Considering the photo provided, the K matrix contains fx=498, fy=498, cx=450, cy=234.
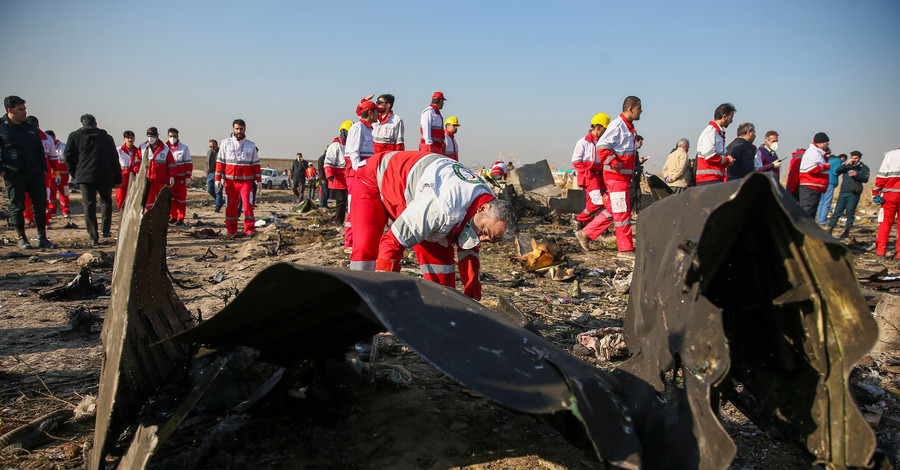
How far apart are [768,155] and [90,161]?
1159 cm

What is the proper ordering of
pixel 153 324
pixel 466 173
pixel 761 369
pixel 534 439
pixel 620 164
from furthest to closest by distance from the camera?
pixel 620 164
pixel 466 173
pixel 534 439
pixel 153 324
pixel 761 369

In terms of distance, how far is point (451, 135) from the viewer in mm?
10625

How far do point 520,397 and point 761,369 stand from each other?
2.94 feet

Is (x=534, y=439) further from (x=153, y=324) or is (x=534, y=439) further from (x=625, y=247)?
(x=625, y=247)

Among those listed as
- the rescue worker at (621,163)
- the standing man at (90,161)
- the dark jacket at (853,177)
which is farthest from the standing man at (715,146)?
the standing man at (90,161)

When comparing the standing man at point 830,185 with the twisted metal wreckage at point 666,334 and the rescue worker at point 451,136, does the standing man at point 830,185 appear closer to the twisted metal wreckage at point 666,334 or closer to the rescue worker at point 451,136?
the rescue worker at point 451,136

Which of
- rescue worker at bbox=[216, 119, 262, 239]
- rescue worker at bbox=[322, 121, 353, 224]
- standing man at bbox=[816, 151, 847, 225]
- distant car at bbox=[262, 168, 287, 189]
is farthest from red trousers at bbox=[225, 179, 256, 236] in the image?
distant car at bbox=[262, 168, 287, 189]

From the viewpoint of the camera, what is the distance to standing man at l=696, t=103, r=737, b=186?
6895 millimetres

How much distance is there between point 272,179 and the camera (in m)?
32.0

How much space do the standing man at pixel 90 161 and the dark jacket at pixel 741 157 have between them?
31.2 ft

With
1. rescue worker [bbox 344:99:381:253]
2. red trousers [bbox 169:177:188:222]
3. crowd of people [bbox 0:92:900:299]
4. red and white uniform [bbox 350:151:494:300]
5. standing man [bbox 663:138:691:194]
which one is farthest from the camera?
red trousers [bbox 169:177:188:222]

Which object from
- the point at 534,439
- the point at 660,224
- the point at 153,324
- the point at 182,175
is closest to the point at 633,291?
the point at 660,224

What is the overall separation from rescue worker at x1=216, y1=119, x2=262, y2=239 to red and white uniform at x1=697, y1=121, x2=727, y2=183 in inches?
273

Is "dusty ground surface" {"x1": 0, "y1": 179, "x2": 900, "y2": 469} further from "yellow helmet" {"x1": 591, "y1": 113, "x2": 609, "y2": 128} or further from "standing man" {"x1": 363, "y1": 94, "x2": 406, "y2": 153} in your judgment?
"yellow helmet" {"x1": 591, "y1": 113, "x2": 609, "y2": 128}
